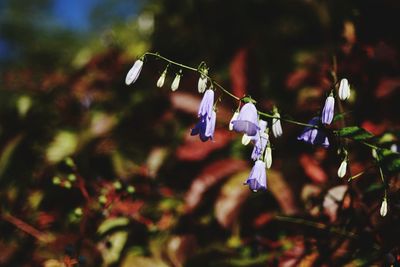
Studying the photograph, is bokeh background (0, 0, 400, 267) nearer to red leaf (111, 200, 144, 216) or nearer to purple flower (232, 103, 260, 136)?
red leaf (111, 200, 144, 216)

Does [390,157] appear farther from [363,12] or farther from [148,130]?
[148,130]

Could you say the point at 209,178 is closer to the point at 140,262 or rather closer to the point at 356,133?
the point at 140,262

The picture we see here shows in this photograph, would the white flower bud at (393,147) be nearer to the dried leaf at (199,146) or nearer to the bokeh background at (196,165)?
the bokeh background at (196,165)

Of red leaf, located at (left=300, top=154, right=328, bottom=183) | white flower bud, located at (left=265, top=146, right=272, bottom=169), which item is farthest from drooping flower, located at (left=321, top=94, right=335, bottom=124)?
red leaf, located at (left=300, top=154, right=328, bottom=183)

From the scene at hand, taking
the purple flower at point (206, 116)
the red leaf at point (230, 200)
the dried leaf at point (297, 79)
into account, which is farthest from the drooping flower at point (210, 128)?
the dried leaf at point (297, 79)

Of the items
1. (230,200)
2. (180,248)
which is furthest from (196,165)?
(180,248)
